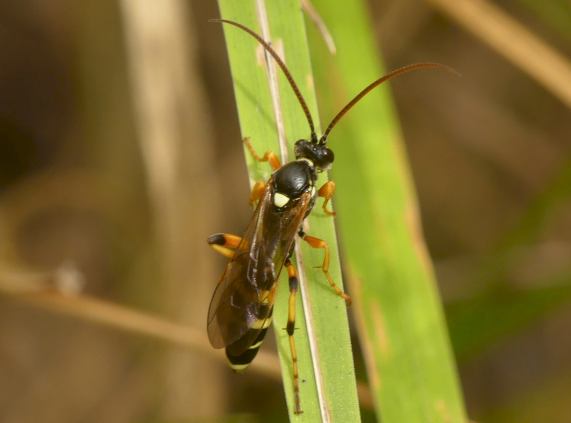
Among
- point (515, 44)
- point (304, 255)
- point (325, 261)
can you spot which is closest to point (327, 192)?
point (304, 255)

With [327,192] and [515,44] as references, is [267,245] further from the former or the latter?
[515,44]

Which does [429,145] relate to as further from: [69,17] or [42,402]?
[42,402]

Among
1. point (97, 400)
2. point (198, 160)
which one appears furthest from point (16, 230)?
point (198, 160)

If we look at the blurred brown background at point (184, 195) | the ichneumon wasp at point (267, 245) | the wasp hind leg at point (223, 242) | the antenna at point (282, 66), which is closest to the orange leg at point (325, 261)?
the ichneumon wasp at point (267, 245)

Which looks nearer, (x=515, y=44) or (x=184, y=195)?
(x=515, y=44)

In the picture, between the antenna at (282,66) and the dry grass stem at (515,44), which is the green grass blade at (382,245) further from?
the dry grass stem at (515,44)
